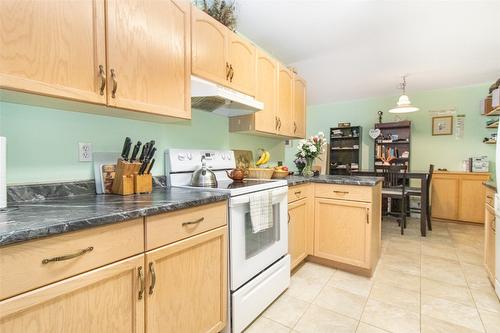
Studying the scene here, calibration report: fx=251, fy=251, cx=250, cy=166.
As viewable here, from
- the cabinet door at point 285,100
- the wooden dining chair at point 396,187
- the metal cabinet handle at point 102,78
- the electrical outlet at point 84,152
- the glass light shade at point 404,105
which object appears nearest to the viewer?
the metal cabinet handle at point 102,78

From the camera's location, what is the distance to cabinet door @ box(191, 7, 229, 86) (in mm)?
1599

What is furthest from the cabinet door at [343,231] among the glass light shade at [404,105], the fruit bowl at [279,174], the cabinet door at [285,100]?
the glass light shade at [404,105]

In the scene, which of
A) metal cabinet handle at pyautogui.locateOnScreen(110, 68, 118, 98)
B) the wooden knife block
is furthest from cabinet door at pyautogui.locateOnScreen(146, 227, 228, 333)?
metal cabinet handle at pyautogui.locateOnScreen(110, 68, 118, 98)

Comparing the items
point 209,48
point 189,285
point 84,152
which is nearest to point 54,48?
point 84,152

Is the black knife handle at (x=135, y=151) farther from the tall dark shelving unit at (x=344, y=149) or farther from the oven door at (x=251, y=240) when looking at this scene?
the tall dark shelving unit at (x=344, y=149)

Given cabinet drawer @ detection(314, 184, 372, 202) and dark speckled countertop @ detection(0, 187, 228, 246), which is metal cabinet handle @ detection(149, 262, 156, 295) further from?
cabinet drawer @ detection(314, 184, 372, 202)

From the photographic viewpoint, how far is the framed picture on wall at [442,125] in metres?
4.61

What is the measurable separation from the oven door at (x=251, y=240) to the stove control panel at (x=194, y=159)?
603mm

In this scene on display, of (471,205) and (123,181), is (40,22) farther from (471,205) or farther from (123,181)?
(471,205)

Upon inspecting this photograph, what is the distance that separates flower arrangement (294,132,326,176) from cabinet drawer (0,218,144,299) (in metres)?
1.94

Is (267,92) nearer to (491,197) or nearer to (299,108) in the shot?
(299,108)

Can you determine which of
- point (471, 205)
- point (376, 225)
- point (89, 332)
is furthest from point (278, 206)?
point (471, 205)

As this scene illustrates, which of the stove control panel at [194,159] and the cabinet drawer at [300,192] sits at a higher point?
the stove control panel at [194,159]

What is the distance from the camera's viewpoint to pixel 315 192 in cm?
238
